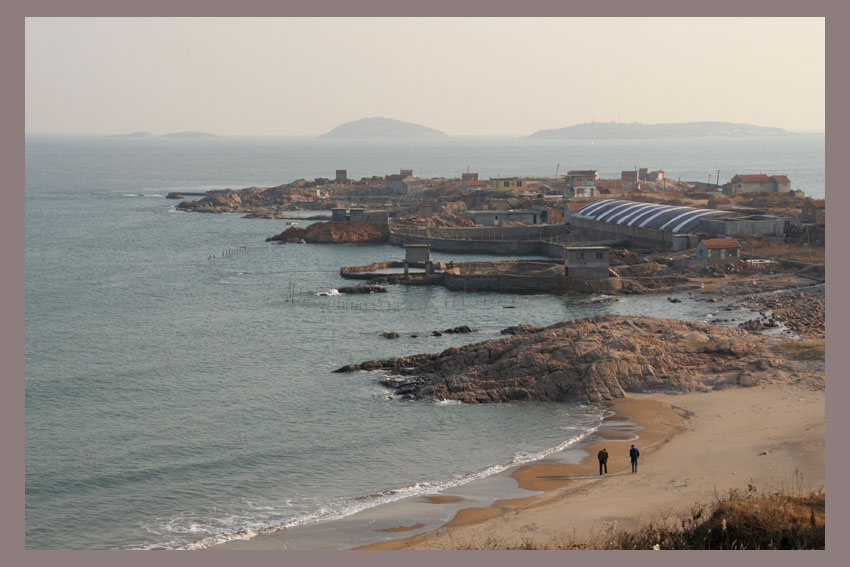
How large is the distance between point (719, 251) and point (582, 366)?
33.1 m

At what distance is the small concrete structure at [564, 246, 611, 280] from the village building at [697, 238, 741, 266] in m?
8.73

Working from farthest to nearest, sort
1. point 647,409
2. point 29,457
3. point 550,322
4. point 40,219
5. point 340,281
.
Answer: point 40,219
point 340,281
point 550,322
point 647,409
point 29,457

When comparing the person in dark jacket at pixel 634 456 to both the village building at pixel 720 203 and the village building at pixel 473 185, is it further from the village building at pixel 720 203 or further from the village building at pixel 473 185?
the village building at pixel 473 185

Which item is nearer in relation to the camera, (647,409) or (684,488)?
(684,488)

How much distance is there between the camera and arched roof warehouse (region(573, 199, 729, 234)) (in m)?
75.8

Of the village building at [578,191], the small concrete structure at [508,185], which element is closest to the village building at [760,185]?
the village building at [578,191]

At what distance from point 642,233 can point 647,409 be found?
1757 inches

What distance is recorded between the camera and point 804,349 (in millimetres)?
39500

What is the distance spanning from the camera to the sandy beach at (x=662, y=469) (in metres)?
23.7

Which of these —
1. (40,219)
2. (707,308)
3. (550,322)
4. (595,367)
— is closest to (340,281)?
(550,322)

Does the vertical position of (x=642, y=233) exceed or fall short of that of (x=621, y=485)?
it exceeds it

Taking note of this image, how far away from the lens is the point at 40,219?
114 metres

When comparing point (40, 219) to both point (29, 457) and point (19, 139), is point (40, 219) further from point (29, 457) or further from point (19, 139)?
point (19, 139)

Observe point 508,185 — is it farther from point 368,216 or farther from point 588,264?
point 588,264
